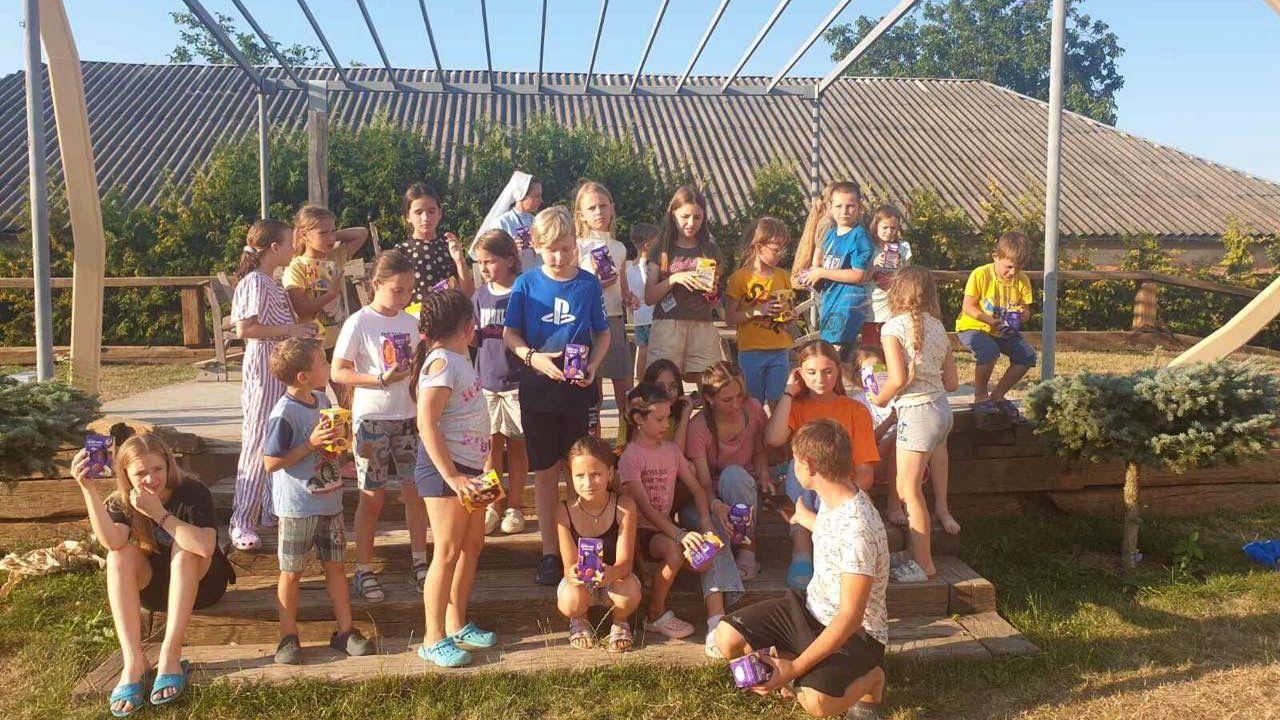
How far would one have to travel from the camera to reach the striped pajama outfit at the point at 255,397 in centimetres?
402

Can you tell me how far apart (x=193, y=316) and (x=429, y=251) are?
250 inches

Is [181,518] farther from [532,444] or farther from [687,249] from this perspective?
[687,249]

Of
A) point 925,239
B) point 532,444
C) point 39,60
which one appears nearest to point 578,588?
point 532,444

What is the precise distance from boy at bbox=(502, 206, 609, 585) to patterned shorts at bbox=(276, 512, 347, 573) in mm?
825

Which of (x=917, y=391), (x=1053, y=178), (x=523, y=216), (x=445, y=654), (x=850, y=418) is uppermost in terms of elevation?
(x=1053, y=178)

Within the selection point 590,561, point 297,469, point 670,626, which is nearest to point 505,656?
point 590,561

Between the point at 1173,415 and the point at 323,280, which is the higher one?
the point at 323,280

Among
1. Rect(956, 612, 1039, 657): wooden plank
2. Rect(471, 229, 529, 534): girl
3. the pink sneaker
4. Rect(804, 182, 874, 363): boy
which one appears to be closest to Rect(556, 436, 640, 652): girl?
the pink sneaker

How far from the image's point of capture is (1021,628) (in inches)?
160

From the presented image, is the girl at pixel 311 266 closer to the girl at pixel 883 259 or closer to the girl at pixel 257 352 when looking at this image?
the girl at pixel 257 352

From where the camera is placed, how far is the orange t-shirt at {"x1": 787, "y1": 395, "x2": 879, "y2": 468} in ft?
13.6

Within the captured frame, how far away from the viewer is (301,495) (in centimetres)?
354

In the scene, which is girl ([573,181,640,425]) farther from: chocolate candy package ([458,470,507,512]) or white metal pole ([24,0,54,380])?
white metal pole ([24,0,54,380])

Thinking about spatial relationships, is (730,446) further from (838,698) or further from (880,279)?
(880,279)
